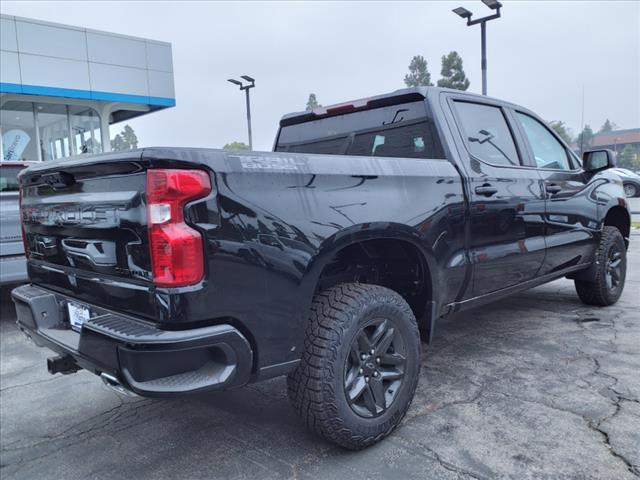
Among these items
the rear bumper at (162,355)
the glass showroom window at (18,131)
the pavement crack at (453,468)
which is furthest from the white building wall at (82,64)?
the pavement crack at (453,468)

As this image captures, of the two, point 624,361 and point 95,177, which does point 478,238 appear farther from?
point 95,177

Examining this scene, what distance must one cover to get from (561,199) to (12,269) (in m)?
5.09

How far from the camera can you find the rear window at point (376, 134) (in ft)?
10.4

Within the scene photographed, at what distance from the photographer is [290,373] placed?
89.7 inches

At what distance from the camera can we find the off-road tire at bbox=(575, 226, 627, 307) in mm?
4562

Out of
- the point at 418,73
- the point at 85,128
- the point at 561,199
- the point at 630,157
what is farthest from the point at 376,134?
the point at 630,157

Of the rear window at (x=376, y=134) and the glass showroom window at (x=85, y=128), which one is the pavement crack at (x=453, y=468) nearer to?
the rear window at (x=376, y=134)

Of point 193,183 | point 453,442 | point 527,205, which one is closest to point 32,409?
point 193,183

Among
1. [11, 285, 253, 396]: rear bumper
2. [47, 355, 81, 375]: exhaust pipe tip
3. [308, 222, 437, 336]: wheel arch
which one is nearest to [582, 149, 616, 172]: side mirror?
[308, 222, 437, 336]: wheel arch

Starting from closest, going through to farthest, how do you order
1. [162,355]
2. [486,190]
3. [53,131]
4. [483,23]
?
[162,355] < [486,190] < [483,23] < [53,131]

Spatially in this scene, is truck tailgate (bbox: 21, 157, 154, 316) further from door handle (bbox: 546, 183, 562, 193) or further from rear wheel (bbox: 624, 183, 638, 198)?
rear wheel (bbox: 624, 183, 638, 198)

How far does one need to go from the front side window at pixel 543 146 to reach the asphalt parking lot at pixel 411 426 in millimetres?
1419

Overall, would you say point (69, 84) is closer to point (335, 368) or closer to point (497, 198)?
point (497, 198)

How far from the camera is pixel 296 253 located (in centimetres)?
212
